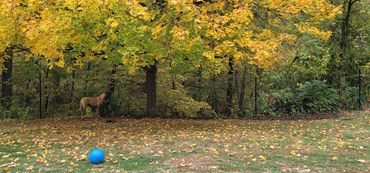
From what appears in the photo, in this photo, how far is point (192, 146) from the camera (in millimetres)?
8141

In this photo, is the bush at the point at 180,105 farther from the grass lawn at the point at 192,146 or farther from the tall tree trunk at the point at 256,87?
the grass lawn at the point at 192,146

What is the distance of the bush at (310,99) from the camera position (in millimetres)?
15430

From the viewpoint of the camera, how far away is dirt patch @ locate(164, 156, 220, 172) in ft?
20.3

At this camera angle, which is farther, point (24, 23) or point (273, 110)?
point (273, 110)

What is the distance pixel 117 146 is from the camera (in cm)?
848

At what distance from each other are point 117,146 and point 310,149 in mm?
4000

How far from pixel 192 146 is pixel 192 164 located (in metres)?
Result: 1.65

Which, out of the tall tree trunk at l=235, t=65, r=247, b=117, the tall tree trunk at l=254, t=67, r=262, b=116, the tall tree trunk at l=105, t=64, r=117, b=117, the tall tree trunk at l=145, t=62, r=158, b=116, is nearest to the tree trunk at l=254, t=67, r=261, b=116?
the tall tree trunk at l=254, t=67, r=262, b=116

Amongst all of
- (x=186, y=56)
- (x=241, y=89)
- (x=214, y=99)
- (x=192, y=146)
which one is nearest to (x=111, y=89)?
(x=214, y=99)

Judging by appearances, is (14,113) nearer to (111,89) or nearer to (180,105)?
(111,89)

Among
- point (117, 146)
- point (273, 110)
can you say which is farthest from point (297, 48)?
point (117, 146)

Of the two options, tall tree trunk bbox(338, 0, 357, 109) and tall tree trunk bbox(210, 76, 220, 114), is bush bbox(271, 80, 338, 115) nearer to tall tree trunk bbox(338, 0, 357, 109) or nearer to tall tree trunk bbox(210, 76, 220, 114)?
tall tree trunk bbox(338, 0, 357, 109)

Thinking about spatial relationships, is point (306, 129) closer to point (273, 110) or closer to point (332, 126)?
point (332, 126)

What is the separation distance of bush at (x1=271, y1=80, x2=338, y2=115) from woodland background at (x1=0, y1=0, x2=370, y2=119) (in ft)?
0.13
